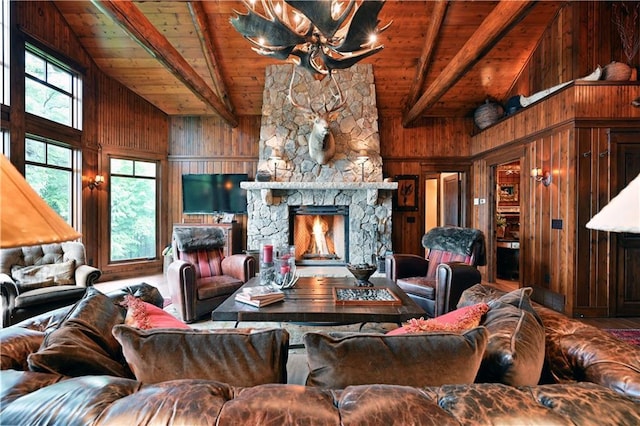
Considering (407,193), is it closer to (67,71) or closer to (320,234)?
(320,234)

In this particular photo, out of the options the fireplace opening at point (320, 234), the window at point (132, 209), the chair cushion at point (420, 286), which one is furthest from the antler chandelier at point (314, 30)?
the window at point (132, 209)

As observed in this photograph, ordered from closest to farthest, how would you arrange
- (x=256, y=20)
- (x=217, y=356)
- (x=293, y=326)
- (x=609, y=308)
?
(x=217, y=356) → (x=256, y=20) → (x=293, y=326) → (x=609, y=308)

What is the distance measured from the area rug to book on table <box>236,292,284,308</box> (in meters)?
3.40

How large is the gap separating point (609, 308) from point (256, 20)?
4954 millimetres

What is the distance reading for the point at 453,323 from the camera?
47.6 inches

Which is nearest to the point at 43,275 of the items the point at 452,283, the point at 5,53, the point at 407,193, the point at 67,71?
the point at 5,53

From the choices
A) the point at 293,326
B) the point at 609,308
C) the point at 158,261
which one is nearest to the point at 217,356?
the point at 293,326

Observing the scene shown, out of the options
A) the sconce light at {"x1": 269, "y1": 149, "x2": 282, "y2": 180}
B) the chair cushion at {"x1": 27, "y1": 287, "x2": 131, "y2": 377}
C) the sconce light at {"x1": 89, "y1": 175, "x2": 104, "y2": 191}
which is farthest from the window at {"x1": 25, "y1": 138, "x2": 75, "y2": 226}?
the chair cushion at {"x1": 27, "y1": 287, "x2": 131, "y2": 377}

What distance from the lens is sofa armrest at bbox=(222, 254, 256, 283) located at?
142 inches

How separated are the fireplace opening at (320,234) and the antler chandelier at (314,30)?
10.6 feet

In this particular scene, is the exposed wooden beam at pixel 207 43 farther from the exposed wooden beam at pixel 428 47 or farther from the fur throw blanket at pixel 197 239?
the exposed wooden beam at pixel 428 47

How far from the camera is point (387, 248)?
564 cm

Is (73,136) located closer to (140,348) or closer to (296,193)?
(296,193)

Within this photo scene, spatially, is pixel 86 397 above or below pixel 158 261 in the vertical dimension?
→ above
